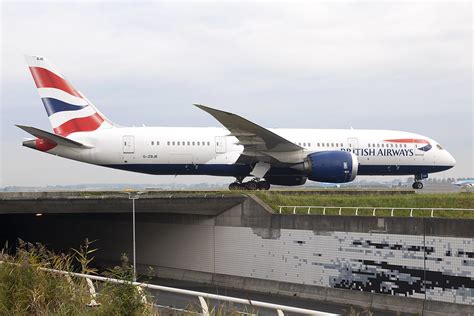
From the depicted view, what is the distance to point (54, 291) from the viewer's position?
34.1ft

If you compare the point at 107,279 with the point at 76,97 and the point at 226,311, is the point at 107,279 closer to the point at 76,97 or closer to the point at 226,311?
the point at 226,311

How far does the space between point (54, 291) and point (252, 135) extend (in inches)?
1019

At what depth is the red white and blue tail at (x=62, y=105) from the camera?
37188 millimetres

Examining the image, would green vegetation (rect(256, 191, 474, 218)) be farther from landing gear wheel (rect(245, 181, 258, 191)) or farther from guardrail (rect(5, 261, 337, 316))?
guardrail (rect(5, 261, 337, 316))

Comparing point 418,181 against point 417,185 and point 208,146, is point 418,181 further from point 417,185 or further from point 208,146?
point 208,146

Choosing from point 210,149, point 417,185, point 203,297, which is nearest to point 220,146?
point 210,149

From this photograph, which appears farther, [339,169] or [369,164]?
[369,164]

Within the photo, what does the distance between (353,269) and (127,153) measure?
15368 mm

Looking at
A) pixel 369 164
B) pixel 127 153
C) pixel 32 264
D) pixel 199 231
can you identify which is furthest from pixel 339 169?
pixel 32 264

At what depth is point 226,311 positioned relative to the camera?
9.32m

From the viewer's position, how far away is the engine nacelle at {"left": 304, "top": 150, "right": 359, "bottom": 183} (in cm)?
3544

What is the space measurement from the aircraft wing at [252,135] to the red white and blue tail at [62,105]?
7379mm

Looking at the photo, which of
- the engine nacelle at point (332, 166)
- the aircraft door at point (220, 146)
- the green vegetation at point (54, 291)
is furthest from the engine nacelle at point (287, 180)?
the green vegetation at point (54, 291)

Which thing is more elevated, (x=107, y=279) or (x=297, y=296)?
(x=107, y=279)
